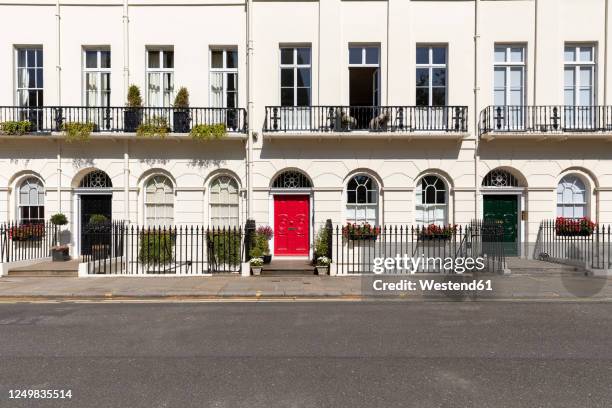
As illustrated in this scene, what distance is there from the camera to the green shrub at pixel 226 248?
12.3 m

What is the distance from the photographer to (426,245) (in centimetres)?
1309

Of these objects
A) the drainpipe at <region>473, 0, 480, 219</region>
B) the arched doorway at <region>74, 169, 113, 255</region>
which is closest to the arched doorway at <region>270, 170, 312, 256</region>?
the drainpipe at <region>473, 0, 480, 219</region>

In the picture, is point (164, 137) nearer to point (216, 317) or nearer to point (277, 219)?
point (277, 219)

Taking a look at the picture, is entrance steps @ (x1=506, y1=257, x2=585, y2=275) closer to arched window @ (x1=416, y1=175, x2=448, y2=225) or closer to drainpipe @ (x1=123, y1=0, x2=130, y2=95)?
arched window @ (x1=416, y1=175, x2=448, y2=225)

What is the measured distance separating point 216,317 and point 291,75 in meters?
9.65

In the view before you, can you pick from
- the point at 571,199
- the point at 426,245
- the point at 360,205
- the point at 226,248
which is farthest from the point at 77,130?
the point at 571,199

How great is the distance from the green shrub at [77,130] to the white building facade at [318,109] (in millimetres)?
322

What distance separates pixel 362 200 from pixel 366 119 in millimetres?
2859

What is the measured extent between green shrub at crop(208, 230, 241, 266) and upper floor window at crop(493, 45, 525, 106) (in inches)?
409

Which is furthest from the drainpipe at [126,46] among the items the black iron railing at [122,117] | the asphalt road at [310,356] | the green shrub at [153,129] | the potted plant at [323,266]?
the potted plant at [323,266]

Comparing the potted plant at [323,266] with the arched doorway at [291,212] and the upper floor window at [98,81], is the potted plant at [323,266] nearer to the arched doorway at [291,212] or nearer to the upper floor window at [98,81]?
the arched doorway at [291,212]

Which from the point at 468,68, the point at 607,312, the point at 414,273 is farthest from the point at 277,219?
the point at 607,312

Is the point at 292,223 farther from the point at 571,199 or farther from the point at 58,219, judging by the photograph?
the point at 571,199

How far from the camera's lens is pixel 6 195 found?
44.3ft
